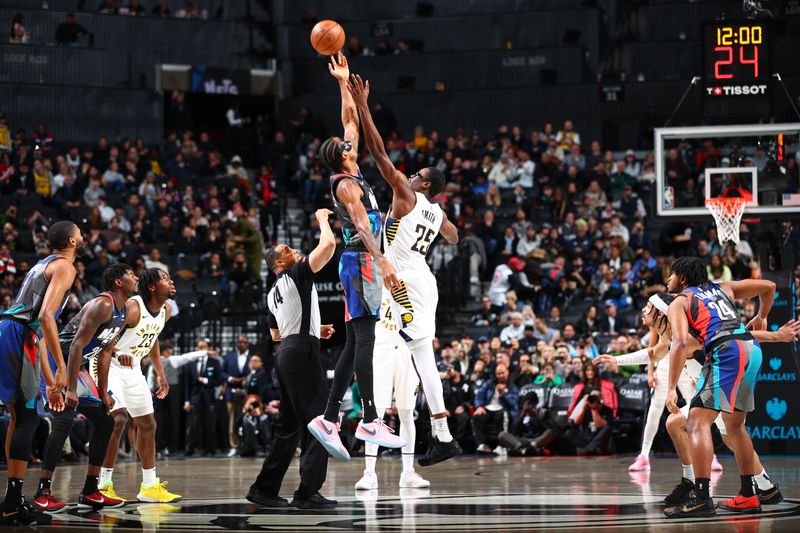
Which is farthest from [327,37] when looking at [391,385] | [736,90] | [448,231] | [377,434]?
[736,90]

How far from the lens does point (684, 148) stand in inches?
955

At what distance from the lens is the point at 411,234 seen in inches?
413

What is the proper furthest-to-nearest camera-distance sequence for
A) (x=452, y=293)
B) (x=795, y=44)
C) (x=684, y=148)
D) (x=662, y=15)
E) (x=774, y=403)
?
(x=662, y=15), (x=795, y=44), (x=684, y=148), (x=452, y=293), (x=774, y=403)

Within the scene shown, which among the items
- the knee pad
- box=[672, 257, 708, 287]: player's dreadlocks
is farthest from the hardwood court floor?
box=[672, 257, 708, 287]: player's dreadlocks

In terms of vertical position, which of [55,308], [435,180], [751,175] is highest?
[751,175]

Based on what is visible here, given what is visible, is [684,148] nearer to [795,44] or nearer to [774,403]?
[795,44]

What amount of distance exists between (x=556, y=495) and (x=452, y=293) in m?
12.2

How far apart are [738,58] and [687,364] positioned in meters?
5.47

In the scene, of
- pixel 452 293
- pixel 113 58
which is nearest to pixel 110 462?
pixel 452 293

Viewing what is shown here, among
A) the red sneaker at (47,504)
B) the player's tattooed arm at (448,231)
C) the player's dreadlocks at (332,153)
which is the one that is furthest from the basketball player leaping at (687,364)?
the red sneaker at (47,504)

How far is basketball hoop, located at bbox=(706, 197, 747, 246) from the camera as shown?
15.6m

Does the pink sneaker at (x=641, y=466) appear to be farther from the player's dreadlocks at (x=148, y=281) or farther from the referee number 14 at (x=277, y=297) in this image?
the player's dreadlocks at (x=148, y=281)

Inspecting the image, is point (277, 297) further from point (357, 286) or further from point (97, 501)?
point (97, 501)

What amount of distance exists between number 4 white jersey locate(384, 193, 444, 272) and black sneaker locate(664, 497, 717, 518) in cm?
308
